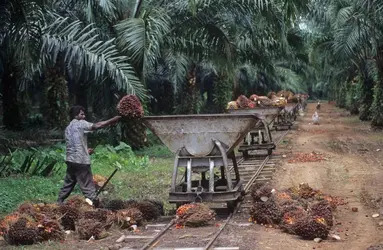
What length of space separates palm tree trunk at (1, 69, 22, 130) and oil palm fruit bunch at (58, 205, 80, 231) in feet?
47.2

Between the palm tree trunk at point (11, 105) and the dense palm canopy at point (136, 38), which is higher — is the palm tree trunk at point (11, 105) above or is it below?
below

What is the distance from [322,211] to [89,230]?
3.24m

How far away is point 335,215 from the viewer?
9.47m

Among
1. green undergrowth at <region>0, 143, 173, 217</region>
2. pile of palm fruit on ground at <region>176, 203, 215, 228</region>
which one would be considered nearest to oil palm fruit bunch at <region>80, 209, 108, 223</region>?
pile of palm fruit on ground at <region>176, 203, 215, 228</region>

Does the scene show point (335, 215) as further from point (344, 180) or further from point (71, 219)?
point (71, 219)

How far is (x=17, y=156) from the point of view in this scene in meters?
14.9

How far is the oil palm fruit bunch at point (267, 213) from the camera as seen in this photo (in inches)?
342

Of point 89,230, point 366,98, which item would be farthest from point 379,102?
point 89,230

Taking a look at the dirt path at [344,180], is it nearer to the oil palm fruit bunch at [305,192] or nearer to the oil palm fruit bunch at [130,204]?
the oil palm fruit bunch at [305,192]

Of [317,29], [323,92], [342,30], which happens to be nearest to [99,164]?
[342,30]

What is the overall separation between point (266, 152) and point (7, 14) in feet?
32.4

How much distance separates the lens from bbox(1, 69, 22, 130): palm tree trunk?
22.3 metres

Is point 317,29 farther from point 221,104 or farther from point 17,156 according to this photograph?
point 17,156

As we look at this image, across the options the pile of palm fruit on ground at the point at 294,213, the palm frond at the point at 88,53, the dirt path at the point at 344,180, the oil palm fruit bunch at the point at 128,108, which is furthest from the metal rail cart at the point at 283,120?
the oil palm fruit bunch at the point at 128,108
